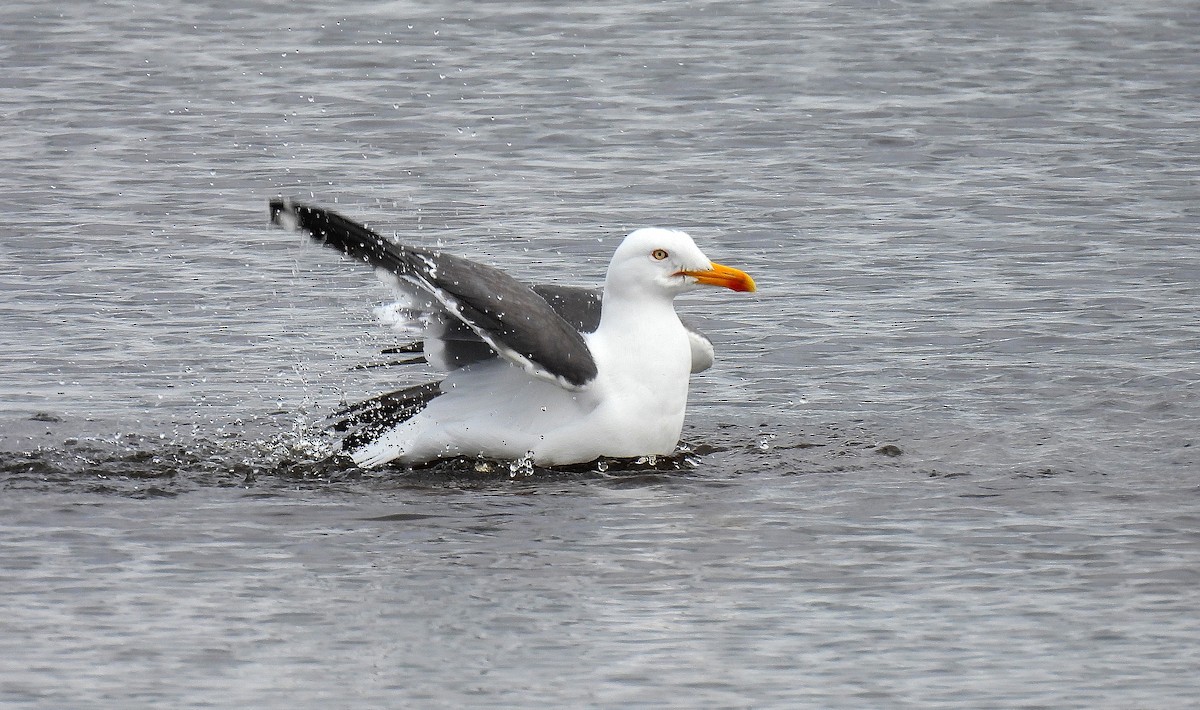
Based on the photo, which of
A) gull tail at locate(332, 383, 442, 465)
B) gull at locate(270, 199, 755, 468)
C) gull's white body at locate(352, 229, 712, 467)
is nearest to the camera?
gull at locate(270, 199, 755, 468)

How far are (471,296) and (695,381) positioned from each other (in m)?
2.68

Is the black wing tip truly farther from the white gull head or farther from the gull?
the white gull head

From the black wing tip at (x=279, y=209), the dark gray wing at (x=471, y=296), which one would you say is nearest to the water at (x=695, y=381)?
the dark gray wing at (x=471, y=296)

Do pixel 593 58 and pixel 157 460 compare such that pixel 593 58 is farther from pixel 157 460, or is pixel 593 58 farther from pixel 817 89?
pixel 157 460

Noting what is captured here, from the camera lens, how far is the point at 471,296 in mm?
9609

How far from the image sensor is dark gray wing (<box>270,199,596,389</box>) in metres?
9.59

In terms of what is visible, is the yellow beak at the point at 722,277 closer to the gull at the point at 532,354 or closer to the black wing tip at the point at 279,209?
the gull at the point at 532,354

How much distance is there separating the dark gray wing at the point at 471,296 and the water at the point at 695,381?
1.95ft

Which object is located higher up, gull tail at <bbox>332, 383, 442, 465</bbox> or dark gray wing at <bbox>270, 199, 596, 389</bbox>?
dark gray wing at <bbox>270, 199, 596, 389</bbox>

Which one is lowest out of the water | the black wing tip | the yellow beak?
the water

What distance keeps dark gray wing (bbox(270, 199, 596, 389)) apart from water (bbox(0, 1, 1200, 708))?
1.95 ft

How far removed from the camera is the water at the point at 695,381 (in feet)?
25.3

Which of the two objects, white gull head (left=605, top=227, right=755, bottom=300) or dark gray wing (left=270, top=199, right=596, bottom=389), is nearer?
dark gray wing (left=270, top=199, right=596, bottom=389)

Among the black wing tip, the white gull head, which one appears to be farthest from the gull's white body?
the black wing tip
